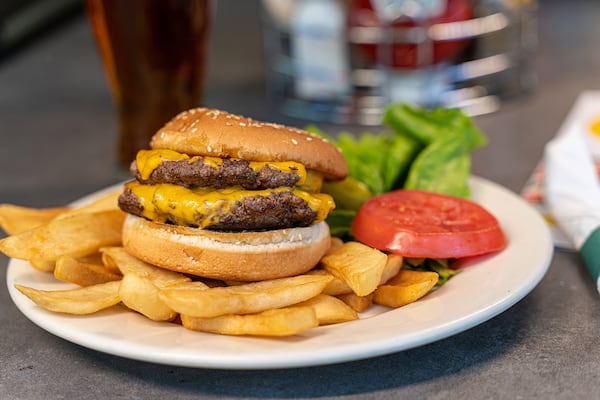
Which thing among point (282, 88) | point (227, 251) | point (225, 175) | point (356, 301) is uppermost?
point (225, 175)

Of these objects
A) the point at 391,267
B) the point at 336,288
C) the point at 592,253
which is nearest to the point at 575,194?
the point at 592,253

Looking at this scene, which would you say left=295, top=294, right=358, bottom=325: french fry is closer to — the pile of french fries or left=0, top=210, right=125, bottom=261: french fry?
the pile of french fries

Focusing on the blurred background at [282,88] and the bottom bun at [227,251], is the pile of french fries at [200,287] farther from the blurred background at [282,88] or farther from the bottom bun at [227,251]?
the blurred background at [282,88]

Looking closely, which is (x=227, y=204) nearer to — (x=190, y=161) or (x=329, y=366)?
(x=190, y=161)

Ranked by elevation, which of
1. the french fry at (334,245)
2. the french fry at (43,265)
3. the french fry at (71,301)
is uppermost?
the french fry at (71,301)

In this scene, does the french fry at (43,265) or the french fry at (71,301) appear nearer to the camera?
the french fry at (71,301)

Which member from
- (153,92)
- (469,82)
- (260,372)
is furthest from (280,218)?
(469,82)

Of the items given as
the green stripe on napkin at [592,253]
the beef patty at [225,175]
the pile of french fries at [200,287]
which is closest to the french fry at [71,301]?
the pile of french fries at [200,287]
